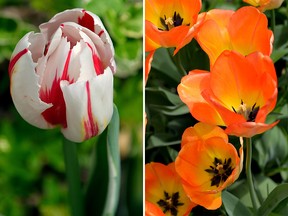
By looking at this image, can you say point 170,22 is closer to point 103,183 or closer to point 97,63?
point 97,63

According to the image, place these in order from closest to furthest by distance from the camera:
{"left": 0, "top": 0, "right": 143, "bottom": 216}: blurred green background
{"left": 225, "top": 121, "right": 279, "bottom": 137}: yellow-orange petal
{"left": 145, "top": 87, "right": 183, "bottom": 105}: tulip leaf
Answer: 1. {"left": 225, "top": 121, "right": 279, "bottom": 137}: yellow-orange petal
2. {"left": 145, "top": 87, "right": 183, "bottom": 105}: tulip leaf
3. {"left": 0, "top": 0, "right": 143, "bottom": 216}: blurred green background

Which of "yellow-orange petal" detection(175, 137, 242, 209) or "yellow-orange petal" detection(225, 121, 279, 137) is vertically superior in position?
"yellow-orange petal" detection(225, 121, 279, 137)

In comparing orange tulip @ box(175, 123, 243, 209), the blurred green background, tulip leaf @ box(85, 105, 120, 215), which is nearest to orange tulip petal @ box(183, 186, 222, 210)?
orange tulip @ box(175, 123, 243, 209)

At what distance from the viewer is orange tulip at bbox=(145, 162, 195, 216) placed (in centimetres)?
65

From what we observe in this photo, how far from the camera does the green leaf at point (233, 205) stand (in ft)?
2.05

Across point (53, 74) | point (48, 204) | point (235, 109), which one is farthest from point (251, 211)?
point (48, 204)

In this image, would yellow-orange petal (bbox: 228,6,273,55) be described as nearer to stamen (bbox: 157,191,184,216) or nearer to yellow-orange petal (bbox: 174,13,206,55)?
yellow-orange petal (bbox: 174,13,206,55)

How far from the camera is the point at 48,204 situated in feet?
3.95

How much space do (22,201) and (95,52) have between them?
82 cm

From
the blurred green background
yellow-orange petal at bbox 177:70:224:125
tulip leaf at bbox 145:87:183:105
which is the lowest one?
the blurred green background

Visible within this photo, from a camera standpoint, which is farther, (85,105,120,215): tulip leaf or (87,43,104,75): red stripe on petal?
(85,105,120,215): tulip leaf

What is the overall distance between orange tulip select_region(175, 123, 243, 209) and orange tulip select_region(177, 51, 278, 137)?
22mm

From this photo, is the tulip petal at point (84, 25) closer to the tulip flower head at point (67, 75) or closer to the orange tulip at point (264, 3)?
the tulip flower head at point (67, 75)

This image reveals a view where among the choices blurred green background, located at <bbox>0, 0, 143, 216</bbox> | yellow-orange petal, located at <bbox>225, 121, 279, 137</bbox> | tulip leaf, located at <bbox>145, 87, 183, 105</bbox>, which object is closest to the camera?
yellow-orange petal, located at <bbox>225, 121, 279, 137</bbox>
